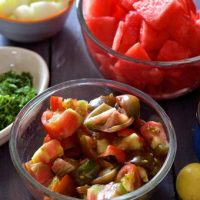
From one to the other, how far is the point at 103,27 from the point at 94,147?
0.33 m

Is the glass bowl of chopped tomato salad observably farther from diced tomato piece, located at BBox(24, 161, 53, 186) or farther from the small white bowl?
the small white bowl

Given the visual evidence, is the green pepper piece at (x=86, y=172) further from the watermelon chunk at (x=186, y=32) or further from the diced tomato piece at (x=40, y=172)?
the watermelon chunk at (x=186, y=32)

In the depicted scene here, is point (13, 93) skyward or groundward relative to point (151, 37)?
groundward

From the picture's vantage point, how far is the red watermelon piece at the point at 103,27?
3.75ft

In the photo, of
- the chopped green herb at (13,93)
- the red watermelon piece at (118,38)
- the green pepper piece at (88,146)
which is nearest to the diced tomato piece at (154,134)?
the green pepper piece at (88,146)

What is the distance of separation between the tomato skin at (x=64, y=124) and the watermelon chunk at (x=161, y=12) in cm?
29

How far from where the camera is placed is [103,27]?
1144 millimetres

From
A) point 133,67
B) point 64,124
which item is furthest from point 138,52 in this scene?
point 64,124

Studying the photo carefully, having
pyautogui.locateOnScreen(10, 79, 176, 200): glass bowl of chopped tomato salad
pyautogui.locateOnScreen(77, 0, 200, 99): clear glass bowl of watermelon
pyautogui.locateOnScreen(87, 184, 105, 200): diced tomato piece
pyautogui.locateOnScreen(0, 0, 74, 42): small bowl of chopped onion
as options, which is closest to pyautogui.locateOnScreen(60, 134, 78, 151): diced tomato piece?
pyautogui.locateOnScreen(10, 79, 176, 200): glass bowl of chopped tomato salad

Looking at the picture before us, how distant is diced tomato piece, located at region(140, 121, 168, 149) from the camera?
944 millimetres

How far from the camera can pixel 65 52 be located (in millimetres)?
1312

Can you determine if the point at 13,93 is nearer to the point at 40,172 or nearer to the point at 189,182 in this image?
the point at 40,172

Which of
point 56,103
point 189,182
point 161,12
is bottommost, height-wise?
point 189,182

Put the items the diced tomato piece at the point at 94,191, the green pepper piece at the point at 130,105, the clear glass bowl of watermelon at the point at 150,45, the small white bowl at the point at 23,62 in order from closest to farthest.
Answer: the diced tomato piece at the point at 94,191 < the green pepper piece at the point at 130,105 < the clear glass bowl of watermelon at the point at 150,45 < the small white bowl at the point at 23,62
